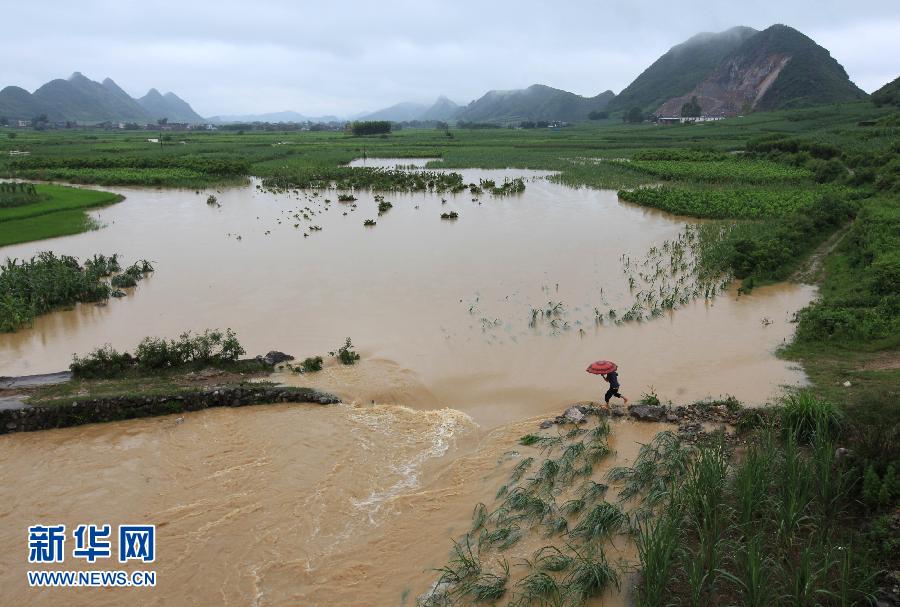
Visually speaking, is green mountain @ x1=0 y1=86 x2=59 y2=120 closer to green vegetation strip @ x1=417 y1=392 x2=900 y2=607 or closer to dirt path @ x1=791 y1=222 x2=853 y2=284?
dirt path @ x1=791 y1=222 x2=853 y2=284

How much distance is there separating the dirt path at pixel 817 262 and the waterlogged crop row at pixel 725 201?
13.4ft

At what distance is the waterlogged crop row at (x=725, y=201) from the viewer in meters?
25.4

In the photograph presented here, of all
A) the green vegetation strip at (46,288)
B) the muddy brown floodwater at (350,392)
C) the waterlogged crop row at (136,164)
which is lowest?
the muddy brown floodwater at (350,392)

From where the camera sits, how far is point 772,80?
11906 cm

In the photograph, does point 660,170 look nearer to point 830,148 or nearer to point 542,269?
point 830,148

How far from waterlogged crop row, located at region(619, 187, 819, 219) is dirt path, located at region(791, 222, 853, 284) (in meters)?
4.08

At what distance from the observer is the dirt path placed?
1683 cm

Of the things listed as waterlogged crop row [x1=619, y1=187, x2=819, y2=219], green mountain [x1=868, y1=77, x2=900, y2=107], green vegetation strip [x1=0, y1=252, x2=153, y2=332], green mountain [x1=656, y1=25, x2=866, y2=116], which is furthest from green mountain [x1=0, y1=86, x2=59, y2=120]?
green mountain [x1=868, y1=77, x2=900, y2=107]

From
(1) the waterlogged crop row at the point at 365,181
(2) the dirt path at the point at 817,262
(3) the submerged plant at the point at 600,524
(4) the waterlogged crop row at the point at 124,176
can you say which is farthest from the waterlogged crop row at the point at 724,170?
(3) the submerged plant at the point at 600,524

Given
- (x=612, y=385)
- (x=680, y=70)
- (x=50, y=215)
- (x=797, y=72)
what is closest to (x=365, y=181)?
(x=50, y=215)

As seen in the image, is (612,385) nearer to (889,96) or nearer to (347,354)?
(347,354)

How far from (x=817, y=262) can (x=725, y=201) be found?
33.7 feet

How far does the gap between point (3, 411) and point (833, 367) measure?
1507 cm

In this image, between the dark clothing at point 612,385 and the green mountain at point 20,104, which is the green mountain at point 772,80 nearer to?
the dark clothing at point 612,385
